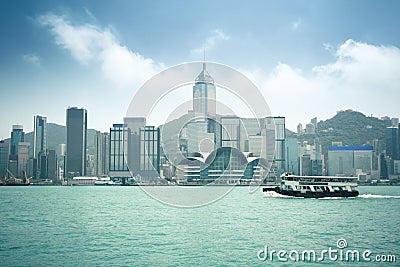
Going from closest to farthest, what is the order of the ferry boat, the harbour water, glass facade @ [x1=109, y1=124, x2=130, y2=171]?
the harbour water
the ferry boat
glass facade @ [x1=109, y1=124, x2=130, y2=171]

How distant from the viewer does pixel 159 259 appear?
1280cm

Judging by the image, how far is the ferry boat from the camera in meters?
40.7

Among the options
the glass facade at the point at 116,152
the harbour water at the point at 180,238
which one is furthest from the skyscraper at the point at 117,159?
the harbour water at the point at 180,238

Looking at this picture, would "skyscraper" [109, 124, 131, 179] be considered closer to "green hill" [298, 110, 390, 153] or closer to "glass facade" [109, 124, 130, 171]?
"glass facade" [109, 124, 130, 171]

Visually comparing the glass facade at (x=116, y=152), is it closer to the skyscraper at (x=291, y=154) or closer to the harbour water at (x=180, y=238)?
the skyscraper at (x=291, y=154)

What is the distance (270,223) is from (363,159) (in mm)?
85344

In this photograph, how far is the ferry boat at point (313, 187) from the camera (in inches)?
1603

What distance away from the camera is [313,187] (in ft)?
135

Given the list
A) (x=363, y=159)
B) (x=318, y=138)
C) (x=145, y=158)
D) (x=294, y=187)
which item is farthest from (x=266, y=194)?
(x=318, y=138)

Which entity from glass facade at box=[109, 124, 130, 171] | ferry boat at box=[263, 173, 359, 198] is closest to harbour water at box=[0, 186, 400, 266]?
ferry boat at box=[263, 173, 359, 198]

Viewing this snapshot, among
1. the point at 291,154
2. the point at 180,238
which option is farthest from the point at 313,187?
the point at 291,154

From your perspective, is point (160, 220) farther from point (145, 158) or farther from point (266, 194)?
point (145, 158)

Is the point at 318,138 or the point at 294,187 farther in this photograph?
the point at 318,138

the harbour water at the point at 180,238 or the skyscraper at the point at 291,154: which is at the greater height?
the skyscraper at the point at 291,154
